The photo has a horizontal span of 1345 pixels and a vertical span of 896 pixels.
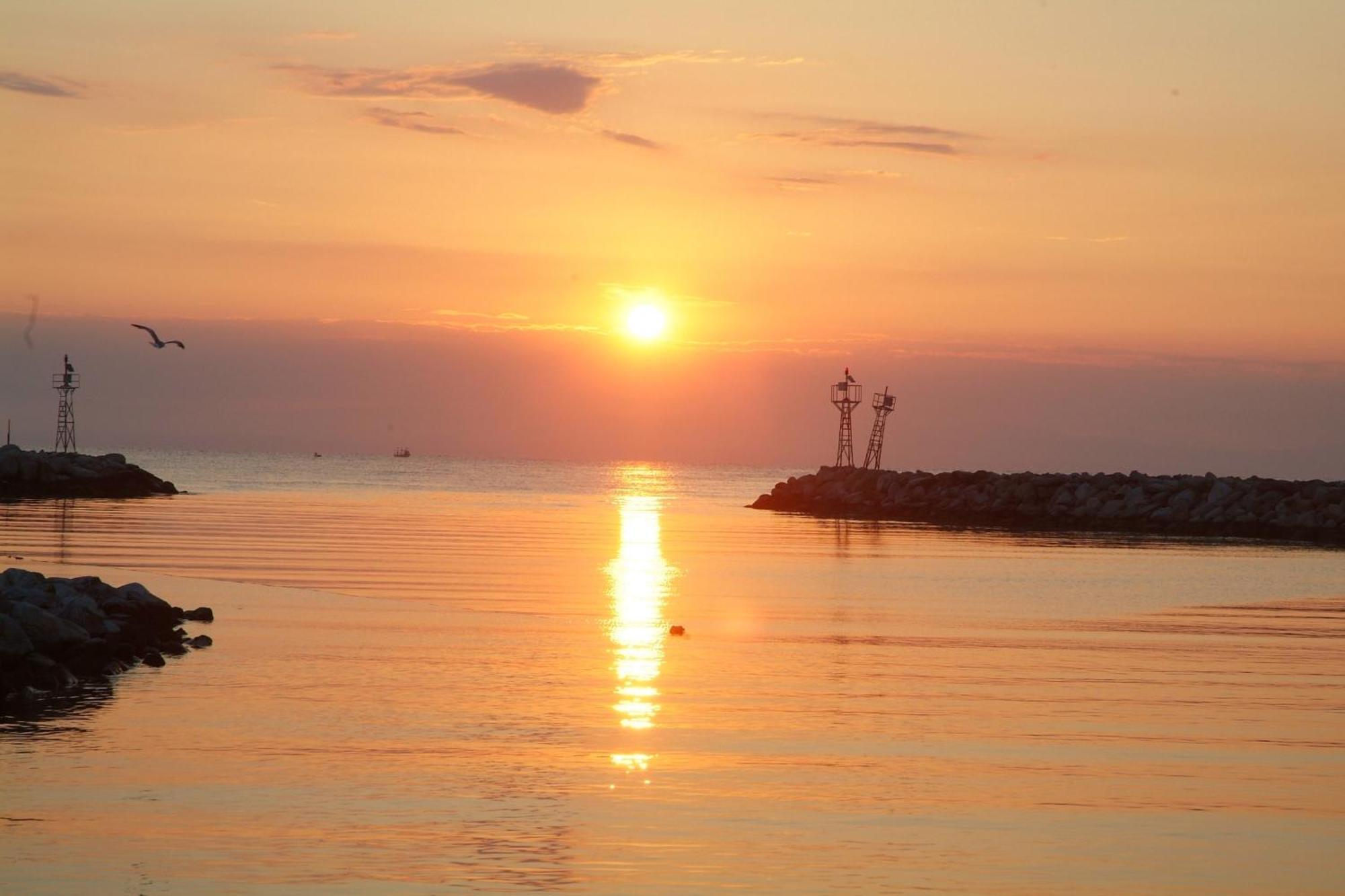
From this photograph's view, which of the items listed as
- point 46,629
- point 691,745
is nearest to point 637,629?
point 46,629

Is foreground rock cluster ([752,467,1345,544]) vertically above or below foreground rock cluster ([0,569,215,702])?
above

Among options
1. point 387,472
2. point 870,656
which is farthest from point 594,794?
point 387,472

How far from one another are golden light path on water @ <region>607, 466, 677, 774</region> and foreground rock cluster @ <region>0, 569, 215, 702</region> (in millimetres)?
7203

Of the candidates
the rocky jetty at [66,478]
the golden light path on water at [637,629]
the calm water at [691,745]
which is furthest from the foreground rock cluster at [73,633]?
the rocky jetty at [66,478]

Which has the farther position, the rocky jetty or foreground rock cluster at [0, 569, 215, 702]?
the rocky jetty

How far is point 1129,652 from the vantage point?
2656cm

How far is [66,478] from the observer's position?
288 feet

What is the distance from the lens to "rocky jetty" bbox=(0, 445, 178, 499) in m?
84.6

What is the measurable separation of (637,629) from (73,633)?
10.7 metres

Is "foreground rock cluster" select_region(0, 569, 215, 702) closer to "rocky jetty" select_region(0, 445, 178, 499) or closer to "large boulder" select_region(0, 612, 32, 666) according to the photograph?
"large boulder" select_region(0, 612, 32, 666)

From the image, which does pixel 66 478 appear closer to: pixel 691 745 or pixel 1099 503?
pixel 1099 503

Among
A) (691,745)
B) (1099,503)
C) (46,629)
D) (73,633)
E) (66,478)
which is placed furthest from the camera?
(66,478)

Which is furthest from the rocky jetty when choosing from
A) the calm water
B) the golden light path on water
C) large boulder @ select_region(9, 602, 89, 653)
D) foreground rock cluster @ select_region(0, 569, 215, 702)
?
large boulder @ select_region(9, 602, 89, 653)

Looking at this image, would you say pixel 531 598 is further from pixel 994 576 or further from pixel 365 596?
pixel 994 576
